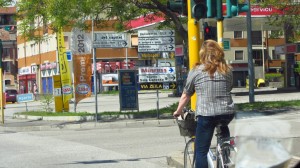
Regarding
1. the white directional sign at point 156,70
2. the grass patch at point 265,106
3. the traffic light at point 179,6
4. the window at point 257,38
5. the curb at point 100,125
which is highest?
the window at point 257,38

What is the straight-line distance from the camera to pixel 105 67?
6525 centimetres

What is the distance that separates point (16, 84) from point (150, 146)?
75.2m

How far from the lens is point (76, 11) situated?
19.6 metres

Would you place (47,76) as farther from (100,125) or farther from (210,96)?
(210,96)

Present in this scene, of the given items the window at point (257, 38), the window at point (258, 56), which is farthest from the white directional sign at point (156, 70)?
the window at point (258, 56)

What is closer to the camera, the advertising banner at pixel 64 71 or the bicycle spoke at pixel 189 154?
the bicycle spoke at pixel 189 154

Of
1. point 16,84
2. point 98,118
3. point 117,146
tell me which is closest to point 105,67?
point 16,84

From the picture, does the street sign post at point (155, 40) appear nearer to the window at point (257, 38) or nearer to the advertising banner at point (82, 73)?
the advertising banner at point (82, 73)

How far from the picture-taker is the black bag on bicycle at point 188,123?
6.85 metres

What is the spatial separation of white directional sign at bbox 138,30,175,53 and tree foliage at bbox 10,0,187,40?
1.06m

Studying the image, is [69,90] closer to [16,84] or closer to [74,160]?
[74,160]

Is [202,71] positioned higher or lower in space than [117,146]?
higher

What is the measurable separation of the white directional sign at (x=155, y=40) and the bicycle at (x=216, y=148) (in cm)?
1269

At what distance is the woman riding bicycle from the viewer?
6.34 meters
